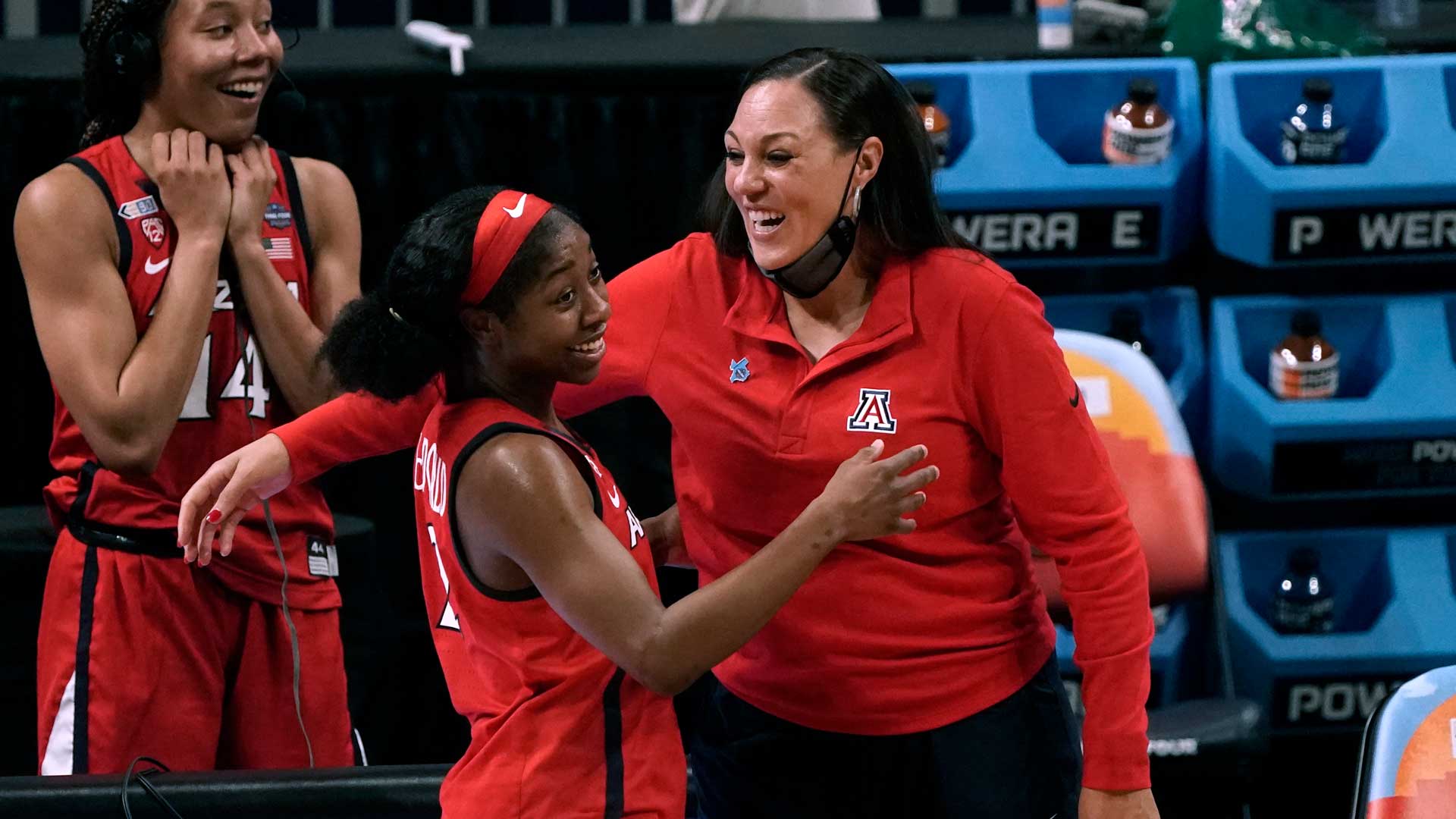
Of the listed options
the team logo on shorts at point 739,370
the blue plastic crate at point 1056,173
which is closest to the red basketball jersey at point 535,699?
the team logo on shorts at point 739,370

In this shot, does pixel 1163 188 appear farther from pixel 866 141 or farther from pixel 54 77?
pixel 54 77

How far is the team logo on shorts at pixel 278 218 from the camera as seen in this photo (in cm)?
277

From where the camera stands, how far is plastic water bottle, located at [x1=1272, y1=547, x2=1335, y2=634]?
136 inches

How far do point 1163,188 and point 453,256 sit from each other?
191 cm

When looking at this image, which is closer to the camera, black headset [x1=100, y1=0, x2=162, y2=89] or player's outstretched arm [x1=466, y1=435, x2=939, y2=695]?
player's outstretched arm [x1=466, y1=435, x2=939, y2=695]

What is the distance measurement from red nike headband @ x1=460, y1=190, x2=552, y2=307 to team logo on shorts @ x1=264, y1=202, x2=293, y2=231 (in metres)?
0.90

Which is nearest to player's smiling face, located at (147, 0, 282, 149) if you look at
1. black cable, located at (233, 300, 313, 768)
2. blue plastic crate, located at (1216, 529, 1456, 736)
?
black cable, located at (233, 300, 313, 768)

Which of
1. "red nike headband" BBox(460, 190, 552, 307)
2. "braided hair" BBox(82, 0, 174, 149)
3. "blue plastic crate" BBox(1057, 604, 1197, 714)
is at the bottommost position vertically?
"blue plastic crate" BBox(1057, 604, 1197, 714)

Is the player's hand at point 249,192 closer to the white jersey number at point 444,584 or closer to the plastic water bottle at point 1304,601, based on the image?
the white jersey number at point 444,584

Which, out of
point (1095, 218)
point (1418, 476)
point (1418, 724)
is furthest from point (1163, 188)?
point (1418, 724)

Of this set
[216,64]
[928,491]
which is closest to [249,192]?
[216,64]

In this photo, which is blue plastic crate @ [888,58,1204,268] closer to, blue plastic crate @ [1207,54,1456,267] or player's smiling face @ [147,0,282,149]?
blue plastic crate @ [1207,54,1456,267]

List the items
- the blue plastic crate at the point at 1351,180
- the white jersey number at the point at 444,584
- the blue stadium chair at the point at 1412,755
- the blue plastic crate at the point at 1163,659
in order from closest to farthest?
the white jersey number at the point at 444,584 < the blue stadium chair at the point at 1412,755 < the blue plastic crate at the point at 1163,659 < the blue plastic crate at the point at 1351,180

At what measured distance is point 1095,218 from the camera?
3.49 metres
